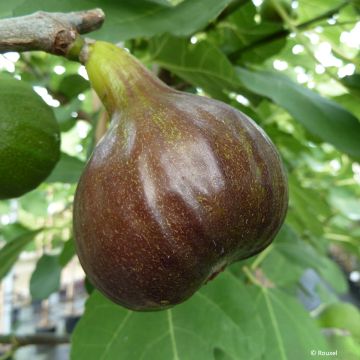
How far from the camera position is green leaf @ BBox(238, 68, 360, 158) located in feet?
3.51

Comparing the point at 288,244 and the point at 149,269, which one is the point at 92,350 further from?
the point at 288,244

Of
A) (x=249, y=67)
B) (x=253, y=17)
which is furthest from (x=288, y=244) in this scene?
(x=253, y=17)

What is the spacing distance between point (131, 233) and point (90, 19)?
0.97 feet

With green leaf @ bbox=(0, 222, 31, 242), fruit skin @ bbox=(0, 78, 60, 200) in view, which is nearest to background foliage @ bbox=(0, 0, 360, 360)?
fruit skin @ bbox=(0, 78, 60, 200)

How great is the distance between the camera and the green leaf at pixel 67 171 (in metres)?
1.38

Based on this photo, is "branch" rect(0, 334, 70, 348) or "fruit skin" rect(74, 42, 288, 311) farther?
"branch" rect(0, 334, 70, 348)

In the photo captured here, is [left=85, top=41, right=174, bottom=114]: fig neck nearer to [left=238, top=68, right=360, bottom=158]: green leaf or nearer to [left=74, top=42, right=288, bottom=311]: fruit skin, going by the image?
[left=74, top=42, right=288, bottom=311]: fruit skin

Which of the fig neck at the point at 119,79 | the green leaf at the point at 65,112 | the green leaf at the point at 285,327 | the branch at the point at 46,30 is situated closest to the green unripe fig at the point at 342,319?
the green leaf at the point at 285,327

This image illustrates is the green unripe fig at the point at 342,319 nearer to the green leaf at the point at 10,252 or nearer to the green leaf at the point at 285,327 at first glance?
the green leaf at the point at 285,327

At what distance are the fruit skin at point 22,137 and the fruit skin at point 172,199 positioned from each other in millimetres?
203

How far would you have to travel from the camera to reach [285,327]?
1.40 meters

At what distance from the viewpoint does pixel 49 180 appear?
1388 millimetres

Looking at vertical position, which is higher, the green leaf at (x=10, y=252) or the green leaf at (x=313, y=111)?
the green leaf at (x=313, y=111)

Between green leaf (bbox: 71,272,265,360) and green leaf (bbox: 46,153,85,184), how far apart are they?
15.3 inches
